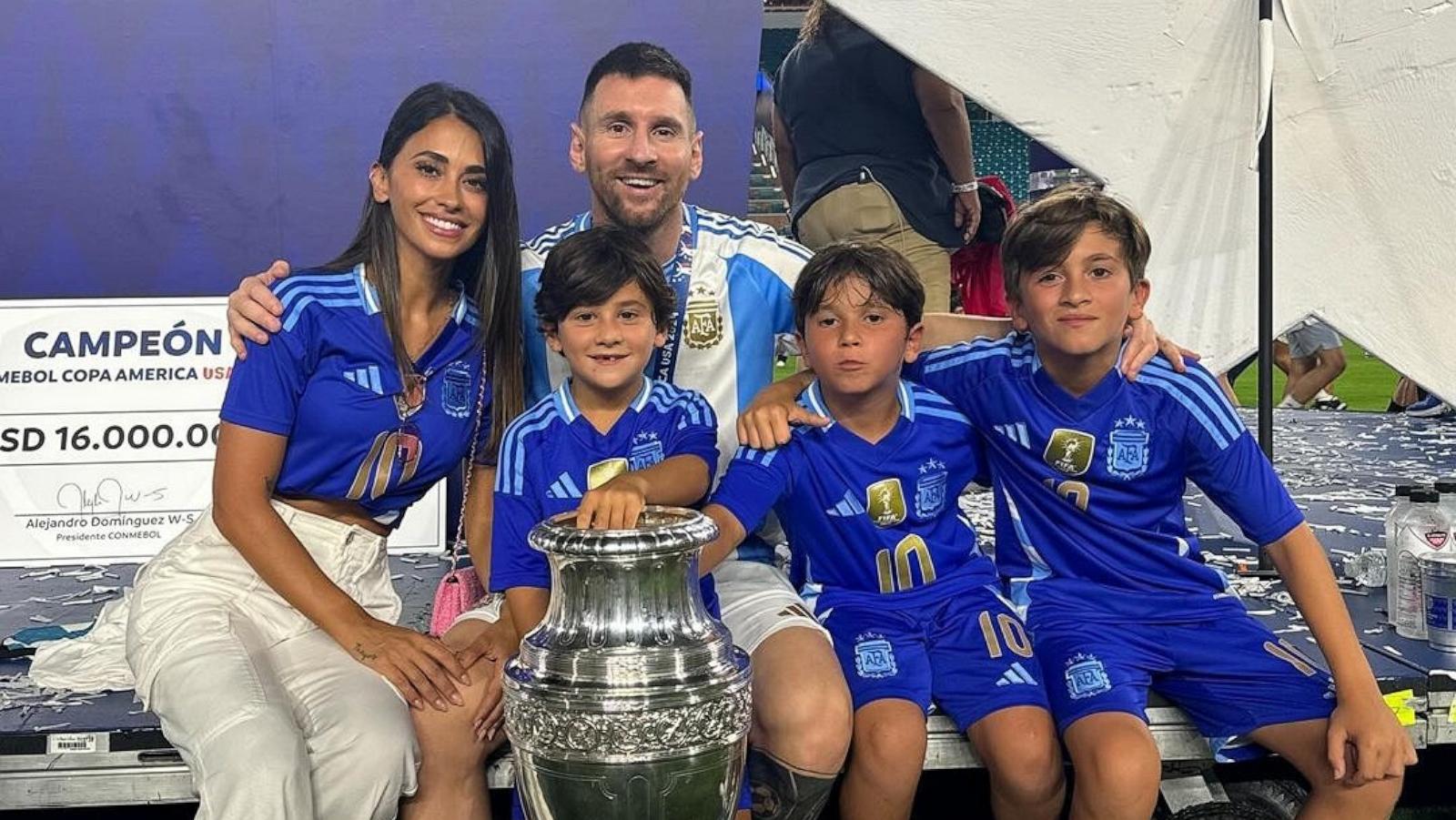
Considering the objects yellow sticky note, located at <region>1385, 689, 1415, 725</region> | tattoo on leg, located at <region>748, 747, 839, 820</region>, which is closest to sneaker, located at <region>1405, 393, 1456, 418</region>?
yellow sticky note, located at <region>1385, 689, 1415, 725</region>

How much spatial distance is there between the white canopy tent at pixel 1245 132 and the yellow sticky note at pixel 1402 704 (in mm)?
944

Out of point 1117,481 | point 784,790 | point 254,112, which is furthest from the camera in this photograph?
point 254,112

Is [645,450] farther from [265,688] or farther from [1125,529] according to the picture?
[1125,529]

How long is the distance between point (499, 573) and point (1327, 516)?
290 cm

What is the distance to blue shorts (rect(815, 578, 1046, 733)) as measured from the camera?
232 cm

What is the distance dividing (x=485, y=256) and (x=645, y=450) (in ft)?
1.70

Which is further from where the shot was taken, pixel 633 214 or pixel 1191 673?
pixel 633 214

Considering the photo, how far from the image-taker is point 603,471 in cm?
236

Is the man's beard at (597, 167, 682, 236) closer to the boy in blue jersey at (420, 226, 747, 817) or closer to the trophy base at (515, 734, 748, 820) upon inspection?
the boy in blue jersey at (420, 226, 747, 817)

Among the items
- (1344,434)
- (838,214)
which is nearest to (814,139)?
(838,214)

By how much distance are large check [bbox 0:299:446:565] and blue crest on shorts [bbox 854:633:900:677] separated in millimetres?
1919

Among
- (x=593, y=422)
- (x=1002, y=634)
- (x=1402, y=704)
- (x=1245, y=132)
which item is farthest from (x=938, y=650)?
(x=1245, y=132)

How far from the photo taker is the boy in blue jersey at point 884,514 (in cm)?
234

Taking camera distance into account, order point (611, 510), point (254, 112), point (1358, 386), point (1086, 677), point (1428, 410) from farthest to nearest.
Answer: point (1358, 386) < point (1428, 410) < point (254, 112) < point (1086, 677) < point (611, 510)
